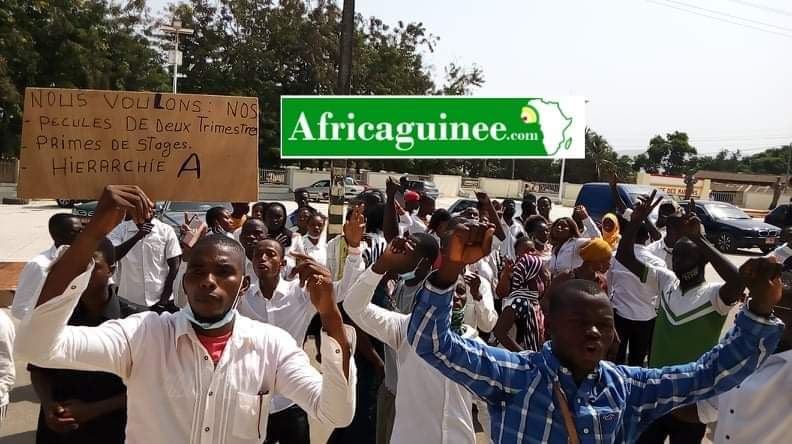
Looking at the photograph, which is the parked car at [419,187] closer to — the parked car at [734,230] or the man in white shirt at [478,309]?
the man in white shirt at [478,309]

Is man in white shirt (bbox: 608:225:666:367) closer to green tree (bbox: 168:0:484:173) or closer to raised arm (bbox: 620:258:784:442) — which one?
raised arm (bbox: 620:258:784:442)

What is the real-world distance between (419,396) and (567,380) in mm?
1030

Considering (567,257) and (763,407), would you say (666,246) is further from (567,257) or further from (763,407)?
(763,407)

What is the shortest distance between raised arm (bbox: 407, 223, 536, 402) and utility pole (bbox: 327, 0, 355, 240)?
5.71 metres

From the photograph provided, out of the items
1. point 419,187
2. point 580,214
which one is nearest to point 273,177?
point 419,187

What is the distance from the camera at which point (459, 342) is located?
193 centimetres

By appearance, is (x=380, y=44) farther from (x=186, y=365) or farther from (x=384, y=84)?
(x=186, y=365)

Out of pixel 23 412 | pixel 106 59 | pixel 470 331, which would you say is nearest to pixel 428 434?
pixel 470 331

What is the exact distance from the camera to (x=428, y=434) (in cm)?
276

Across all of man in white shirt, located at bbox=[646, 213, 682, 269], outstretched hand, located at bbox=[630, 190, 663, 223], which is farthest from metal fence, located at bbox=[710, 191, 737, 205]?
outstretched hand, located at bbox=[630, 190, 663, 223]

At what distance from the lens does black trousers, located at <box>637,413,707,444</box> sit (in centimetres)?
345

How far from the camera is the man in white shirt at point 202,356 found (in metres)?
1.89

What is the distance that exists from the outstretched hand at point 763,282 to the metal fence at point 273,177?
34370 mm

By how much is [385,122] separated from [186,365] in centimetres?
546
